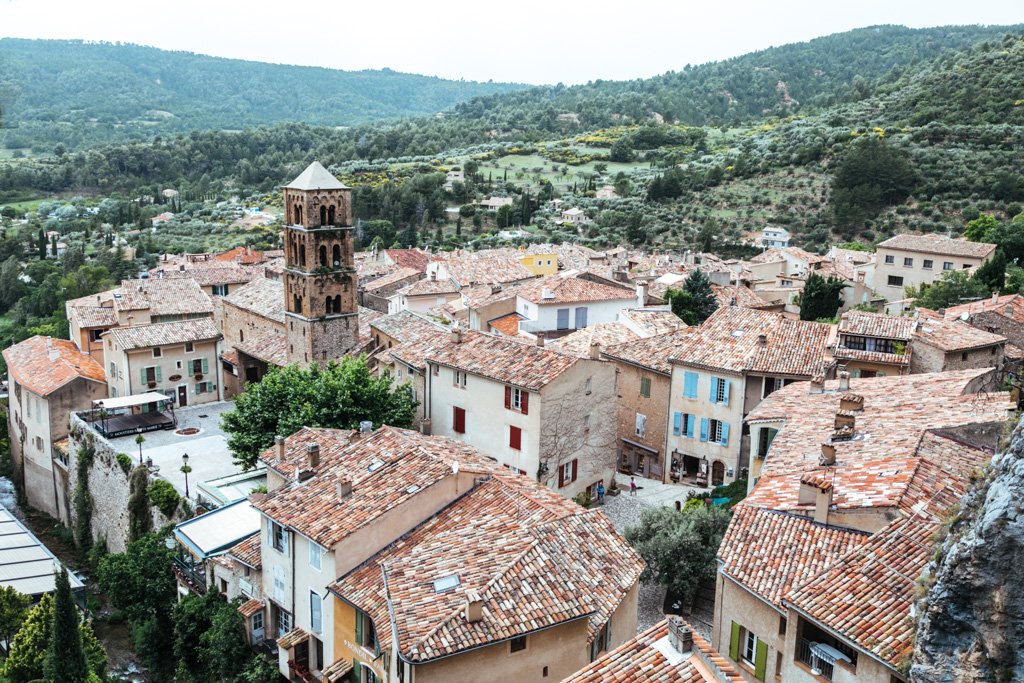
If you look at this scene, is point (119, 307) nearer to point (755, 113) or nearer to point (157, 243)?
point (157, 243)

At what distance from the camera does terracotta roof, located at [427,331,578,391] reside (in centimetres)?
3155

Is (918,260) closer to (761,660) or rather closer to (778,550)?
(778,550)

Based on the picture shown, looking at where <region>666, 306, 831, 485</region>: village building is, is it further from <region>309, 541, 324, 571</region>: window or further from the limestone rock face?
the limestone rock face

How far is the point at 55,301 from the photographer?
78.2 metres

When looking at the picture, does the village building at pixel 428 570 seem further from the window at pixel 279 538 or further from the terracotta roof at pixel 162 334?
the terracotta roof at pixel 162 334

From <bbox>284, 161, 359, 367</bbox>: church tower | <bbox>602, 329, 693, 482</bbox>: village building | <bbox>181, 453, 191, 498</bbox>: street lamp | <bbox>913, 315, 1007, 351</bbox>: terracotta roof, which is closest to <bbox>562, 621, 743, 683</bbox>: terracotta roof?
<bbox>913, 315, 1007, 351</bbox>: terracotta roof

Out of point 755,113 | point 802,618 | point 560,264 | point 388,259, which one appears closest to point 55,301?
point 388,259

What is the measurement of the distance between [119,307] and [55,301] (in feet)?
110

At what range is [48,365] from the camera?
46438 mm

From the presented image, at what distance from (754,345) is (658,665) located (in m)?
23.0

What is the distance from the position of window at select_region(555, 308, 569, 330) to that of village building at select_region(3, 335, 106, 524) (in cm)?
2294

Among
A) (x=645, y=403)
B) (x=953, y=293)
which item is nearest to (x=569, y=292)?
(x=645, y=403)

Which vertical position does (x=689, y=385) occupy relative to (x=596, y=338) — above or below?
below

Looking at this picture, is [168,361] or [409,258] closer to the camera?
[168,361]
